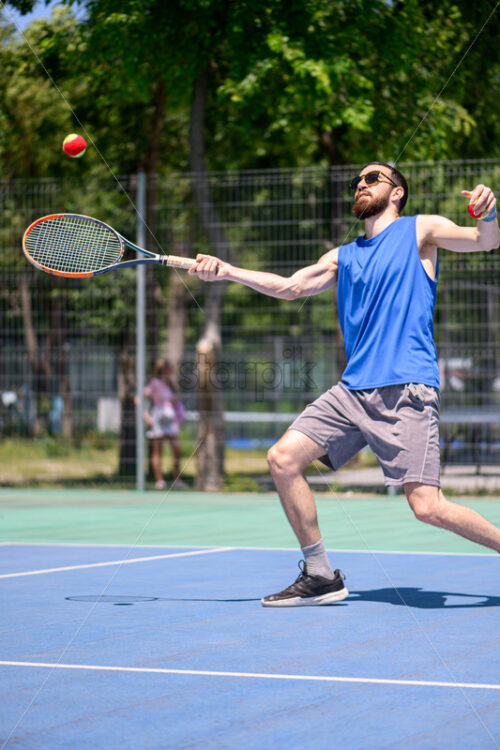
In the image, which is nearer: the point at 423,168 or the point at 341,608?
the point at 341,608

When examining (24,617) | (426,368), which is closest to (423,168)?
(426,368)

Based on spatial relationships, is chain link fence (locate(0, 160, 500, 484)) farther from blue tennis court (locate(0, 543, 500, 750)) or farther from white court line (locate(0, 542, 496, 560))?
blue tennis court (locate(0, 543, 500, 750))

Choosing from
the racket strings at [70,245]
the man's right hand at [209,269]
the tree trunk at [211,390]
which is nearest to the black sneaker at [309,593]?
the man's right hand at [209,269]

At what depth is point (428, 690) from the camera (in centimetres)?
400

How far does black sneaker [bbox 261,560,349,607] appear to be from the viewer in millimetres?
5930

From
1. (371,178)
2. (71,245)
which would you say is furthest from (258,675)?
(71,245)

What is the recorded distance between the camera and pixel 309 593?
19.6ft

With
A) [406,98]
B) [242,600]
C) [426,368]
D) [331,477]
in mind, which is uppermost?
[406,98]

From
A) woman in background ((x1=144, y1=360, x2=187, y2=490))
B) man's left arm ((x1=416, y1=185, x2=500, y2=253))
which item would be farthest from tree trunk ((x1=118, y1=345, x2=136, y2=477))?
man's left arm ((x1=416, y1=185, x2=500, y2=253))

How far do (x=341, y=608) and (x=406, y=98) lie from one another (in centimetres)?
1117

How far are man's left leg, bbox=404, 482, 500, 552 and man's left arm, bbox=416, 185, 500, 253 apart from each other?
1.12m

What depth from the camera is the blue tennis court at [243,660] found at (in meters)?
3.50

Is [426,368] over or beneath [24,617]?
over

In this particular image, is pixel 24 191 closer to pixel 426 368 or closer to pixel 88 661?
pixel 426 368
